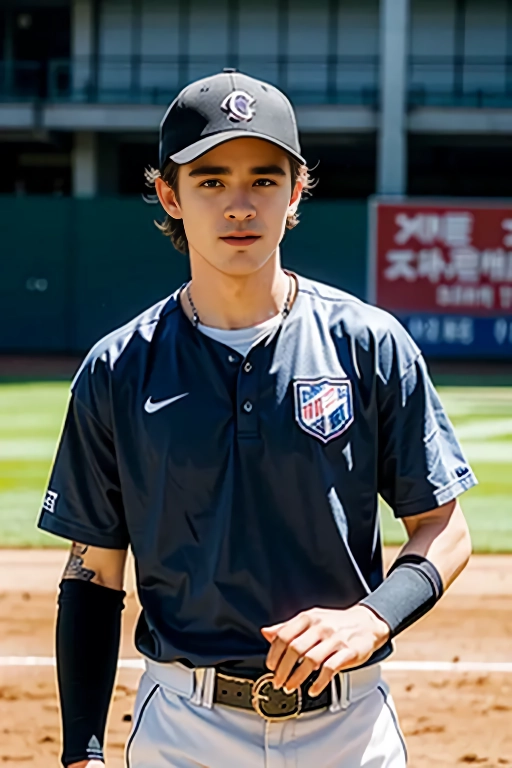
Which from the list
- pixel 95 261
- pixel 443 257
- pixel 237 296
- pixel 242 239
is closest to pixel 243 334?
pixel 237 296

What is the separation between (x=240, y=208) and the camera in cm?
215

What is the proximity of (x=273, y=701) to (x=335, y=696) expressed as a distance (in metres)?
0.13

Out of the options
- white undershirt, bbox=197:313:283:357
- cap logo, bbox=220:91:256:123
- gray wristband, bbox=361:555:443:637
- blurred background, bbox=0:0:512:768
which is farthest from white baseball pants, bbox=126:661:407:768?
blurred background, bbox=0:0:512:768

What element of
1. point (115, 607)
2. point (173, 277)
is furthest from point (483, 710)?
point (173, 277)

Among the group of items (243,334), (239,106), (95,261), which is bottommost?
(95,261)

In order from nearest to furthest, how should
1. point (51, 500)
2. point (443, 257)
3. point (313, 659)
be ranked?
point (313, 659) < point (51, 500) < point (443, 257)

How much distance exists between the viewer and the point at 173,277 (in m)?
24.0

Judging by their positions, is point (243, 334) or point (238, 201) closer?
point (238, 201)

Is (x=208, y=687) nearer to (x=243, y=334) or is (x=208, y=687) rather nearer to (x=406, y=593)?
(x=406, y=593)

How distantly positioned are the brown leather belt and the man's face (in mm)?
739

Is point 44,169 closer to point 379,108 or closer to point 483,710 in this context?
point 379,108

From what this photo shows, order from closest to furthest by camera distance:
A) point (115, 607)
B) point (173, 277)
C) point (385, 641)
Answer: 1. point (385, 641)
2. point (115, 607)
3. point (173, 277)

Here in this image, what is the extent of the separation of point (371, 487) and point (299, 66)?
28212 mm

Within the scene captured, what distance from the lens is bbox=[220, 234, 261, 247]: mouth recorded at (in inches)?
85.6
